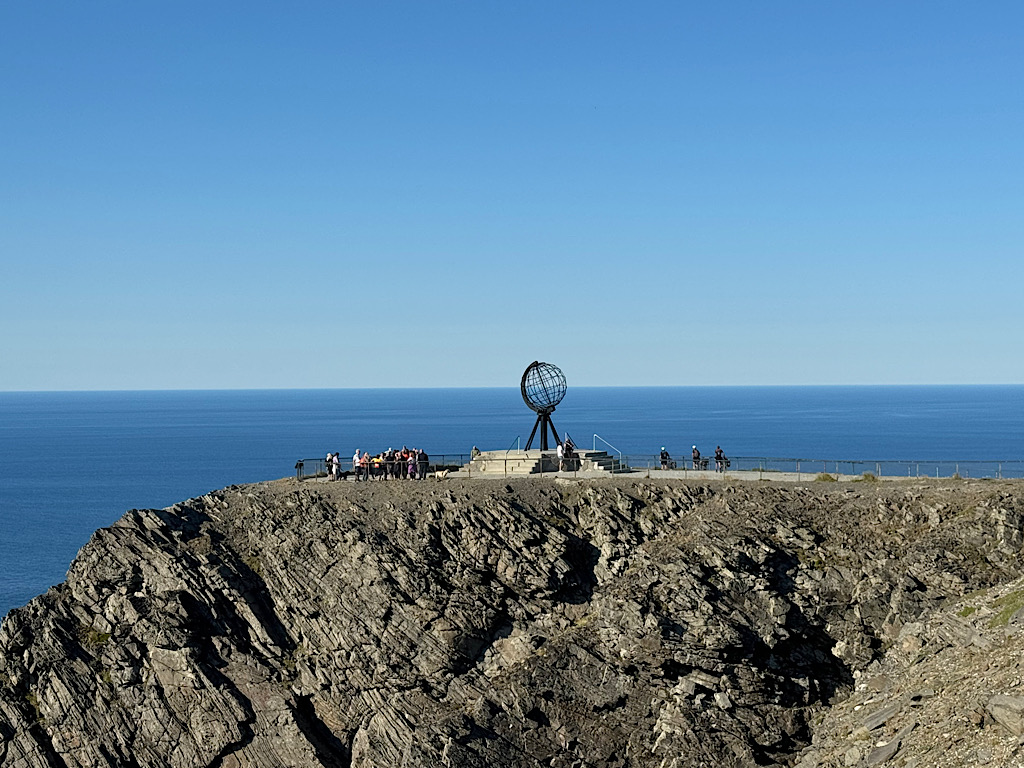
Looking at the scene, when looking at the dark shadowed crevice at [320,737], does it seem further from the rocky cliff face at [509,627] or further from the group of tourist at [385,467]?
the group of tourist at [385,467]

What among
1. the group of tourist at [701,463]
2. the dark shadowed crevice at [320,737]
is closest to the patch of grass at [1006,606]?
the group of tourist at [701,463]

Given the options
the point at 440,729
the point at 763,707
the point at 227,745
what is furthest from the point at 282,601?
the point at 763,707

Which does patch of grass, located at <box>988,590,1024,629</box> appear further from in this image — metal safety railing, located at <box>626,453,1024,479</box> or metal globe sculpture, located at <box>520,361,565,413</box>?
metal globe sculpture, located at <box>520,361,565,413</box>

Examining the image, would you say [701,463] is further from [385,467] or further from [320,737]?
[320,737]

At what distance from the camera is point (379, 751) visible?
40.6m

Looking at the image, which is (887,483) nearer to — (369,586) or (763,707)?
(763,707)

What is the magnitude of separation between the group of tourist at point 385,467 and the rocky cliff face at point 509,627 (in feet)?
13.8

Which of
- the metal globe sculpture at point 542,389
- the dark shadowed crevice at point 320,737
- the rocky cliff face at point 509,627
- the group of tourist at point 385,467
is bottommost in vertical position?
the dark shadowed crevice at point 320,737

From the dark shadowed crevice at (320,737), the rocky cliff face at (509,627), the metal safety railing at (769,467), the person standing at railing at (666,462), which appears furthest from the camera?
the person standing at railing at (666,462)

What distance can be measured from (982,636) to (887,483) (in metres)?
15.1

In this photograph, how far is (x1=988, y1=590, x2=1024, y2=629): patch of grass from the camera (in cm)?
3841

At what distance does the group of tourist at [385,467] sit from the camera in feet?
184

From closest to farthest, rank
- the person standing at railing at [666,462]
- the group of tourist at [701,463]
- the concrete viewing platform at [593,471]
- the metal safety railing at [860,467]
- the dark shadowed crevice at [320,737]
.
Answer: the dark shadowed crevice at [320,737], the metal safety railing at [860,467], the concrete viewing platform at [593,471], the group of tourist at [701,463], the person standing at railing at [666,462]

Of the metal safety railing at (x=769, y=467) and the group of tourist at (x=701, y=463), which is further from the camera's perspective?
the group of tourist at (x=701, y=463)
